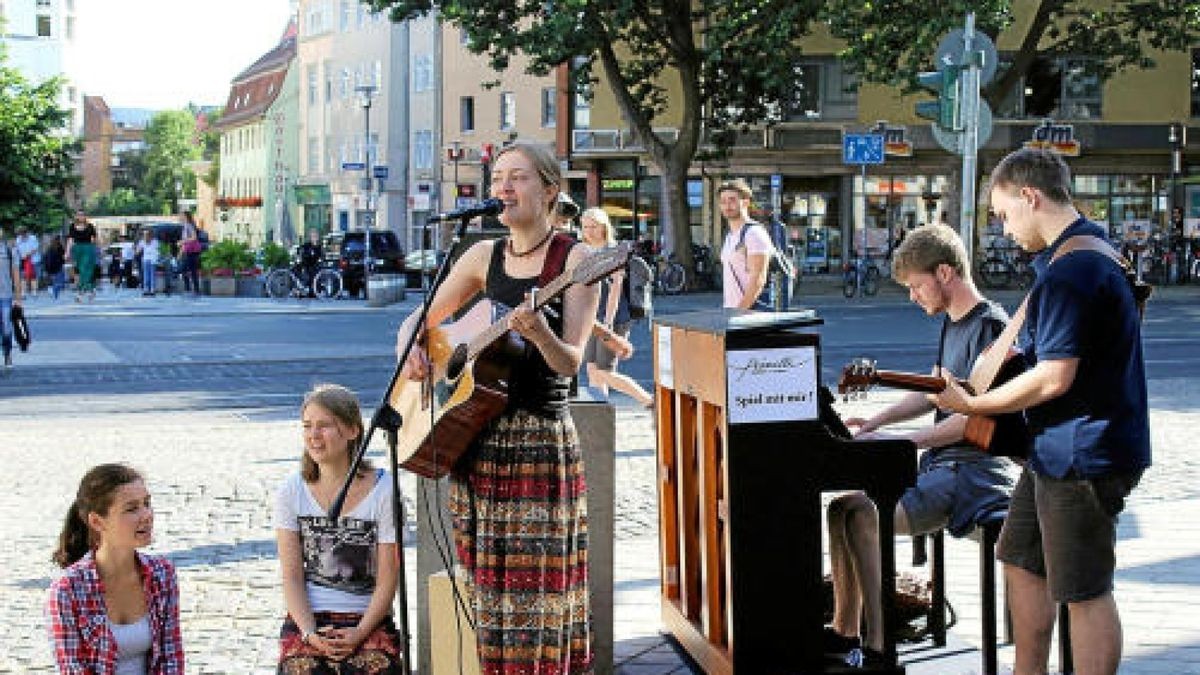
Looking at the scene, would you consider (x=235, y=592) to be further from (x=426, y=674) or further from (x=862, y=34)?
(x=862, y=34)

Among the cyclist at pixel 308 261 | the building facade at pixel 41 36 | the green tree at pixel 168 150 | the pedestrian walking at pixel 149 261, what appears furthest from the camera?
the green tree at pixel 168 150

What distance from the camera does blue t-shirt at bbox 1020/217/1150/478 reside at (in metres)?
5.32

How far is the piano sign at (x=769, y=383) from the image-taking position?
6.03 meters

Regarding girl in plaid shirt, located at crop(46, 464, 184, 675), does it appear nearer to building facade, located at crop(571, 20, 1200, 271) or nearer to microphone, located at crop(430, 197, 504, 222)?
microphone, located at crop(430, 197, 504, 222)

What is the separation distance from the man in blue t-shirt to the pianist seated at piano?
0.92 meters

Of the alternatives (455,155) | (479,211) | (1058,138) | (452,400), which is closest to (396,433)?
(452,400)

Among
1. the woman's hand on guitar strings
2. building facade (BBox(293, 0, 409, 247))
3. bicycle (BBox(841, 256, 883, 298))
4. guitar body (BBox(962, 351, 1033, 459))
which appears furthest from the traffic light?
building facade (BBox(293, 0, 409, 247))

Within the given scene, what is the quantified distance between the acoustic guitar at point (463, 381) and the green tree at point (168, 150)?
16710cm

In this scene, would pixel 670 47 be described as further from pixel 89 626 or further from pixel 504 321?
pixel 89 626

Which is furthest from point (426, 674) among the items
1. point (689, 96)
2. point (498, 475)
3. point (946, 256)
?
point (689, 96)

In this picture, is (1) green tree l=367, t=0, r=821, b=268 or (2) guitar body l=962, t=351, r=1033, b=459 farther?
(1) green tree l=367, t=0, r=821, b=268

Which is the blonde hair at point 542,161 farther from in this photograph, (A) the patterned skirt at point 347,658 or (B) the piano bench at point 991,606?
(B) the piano bench at point 991,606

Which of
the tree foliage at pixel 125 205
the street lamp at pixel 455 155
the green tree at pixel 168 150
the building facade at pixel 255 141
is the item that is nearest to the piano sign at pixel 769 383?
the street lamp at pixel 455 155

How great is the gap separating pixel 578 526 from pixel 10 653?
9.41ft
